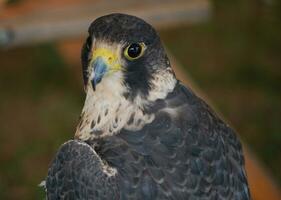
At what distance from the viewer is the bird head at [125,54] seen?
260cm

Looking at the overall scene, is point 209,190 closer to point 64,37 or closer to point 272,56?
point 64,37

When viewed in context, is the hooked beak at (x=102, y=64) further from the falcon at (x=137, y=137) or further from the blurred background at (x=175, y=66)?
the blurred background at (x=175, y=66)

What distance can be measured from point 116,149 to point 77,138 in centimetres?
25

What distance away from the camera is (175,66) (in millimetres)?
5367

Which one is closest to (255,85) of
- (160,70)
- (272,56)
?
(272,56)

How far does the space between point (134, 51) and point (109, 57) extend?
11 centimetres

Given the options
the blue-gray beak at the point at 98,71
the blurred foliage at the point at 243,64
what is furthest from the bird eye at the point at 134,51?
the blurred foliage at the point at 243,64

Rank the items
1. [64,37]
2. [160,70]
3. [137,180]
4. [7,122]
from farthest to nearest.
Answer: [7,122] < [64,37] < [160,70] < [137,180]

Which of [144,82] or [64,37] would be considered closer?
[144,82]

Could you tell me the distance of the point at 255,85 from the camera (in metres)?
6.52

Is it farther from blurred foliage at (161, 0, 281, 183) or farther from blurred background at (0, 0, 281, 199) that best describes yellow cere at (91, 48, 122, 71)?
blurred foliage at (161, 0, 281, 183)

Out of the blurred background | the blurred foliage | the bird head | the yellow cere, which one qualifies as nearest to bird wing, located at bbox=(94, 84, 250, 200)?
the bird head

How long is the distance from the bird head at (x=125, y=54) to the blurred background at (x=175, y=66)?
1760 mm

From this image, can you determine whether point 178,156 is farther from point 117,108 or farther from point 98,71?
point 98,71
